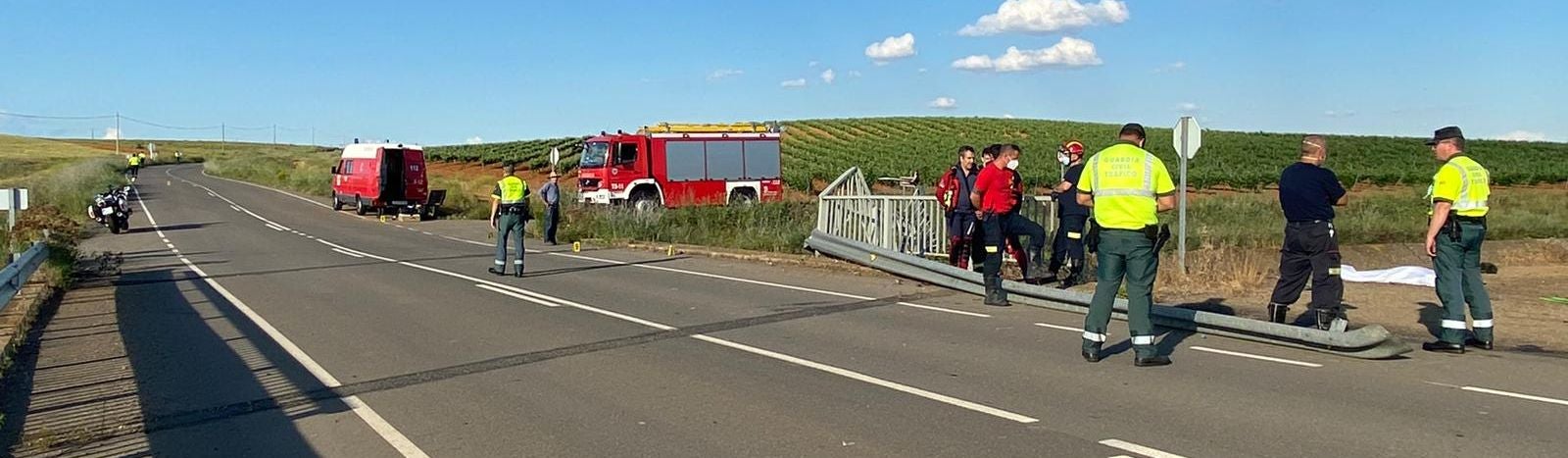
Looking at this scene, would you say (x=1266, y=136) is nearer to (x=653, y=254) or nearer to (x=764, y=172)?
(x=764, y=172)

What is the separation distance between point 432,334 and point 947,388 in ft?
16.5

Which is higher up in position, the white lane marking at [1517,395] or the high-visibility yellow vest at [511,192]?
the high-visibility yellow vest at [511,192]

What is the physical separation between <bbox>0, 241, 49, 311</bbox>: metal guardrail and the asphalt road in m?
1.00

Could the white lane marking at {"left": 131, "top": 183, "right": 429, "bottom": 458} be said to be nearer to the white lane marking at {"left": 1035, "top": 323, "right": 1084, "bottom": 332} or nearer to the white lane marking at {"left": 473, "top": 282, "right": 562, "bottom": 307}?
the white lane marking at {"left": 473, "top": 282, "right": 562, "bottom": 307}

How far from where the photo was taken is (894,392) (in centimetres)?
743

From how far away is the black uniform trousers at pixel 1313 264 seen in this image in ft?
30.0

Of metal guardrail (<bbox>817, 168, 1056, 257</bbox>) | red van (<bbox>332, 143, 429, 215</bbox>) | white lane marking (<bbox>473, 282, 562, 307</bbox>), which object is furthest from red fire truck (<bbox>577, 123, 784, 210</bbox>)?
white lane marking (<bbox>473, 282, 562, 307</bbox>)

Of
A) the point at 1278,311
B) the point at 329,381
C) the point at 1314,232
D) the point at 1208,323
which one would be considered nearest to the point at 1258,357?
the point at 1208,323

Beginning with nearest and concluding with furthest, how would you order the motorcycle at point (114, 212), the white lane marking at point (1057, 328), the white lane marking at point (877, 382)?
the white lane marking at point (877, 382) < the white lane marking at point (1057, 328) < the motorcycle at point (114, 212)

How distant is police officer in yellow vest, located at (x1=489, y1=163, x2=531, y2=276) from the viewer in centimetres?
1590

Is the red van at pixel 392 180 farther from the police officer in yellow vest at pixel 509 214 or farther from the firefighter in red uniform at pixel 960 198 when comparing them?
the firefighter in red uniform at pixel 960 198

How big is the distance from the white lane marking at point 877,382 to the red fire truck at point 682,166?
21229 mm

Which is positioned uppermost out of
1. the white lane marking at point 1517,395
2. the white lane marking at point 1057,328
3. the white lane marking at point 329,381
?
the white lane marking at point 1517,395

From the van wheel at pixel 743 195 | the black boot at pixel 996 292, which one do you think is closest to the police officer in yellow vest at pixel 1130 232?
the black boot at pixel 996 292
